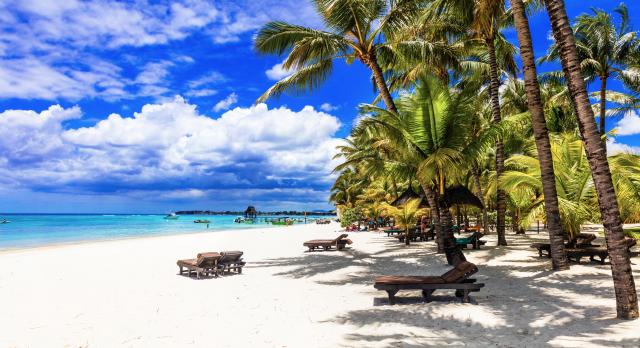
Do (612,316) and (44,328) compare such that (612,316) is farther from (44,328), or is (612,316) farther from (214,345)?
(44,328)

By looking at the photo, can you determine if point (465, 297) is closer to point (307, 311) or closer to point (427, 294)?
point (427, 294)

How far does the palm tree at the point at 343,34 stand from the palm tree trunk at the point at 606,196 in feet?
23.7

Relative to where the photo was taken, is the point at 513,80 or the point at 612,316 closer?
the point at 612,316

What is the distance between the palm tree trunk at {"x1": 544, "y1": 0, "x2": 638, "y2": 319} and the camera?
589 centimetres

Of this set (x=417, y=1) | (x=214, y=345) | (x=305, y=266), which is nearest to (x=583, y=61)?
(x=417, y=1)

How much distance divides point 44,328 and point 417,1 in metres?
13.6

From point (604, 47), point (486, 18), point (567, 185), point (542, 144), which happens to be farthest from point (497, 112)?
point (604, 47)

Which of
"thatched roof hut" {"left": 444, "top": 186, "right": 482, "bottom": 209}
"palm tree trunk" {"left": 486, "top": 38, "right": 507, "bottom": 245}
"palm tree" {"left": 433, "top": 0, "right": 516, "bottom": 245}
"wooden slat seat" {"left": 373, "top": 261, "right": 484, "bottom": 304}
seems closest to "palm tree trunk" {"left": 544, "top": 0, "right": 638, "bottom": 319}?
"wooden slat seat" {"left": 373, "top": 261, "right": 484, "bottom": 304}

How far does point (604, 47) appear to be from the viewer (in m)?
20.6

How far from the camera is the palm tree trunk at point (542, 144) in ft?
33.6

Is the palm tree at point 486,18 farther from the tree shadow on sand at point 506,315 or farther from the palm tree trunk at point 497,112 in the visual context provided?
the tree shadow on sand at point 506,315

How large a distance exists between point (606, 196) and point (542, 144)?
4.83 metres

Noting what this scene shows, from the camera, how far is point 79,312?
7.77 meters

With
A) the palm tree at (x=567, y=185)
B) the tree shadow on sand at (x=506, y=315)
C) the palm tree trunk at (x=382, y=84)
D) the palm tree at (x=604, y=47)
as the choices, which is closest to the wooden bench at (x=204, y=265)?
the tree shadow on sand at (x=506, y=315)
